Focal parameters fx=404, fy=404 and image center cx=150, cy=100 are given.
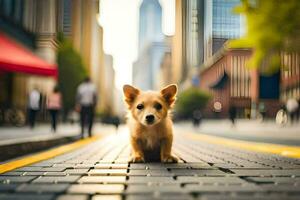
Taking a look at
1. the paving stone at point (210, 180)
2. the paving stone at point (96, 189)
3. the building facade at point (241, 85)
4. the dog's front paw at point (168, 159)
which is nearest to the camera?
the paving stone at point (96, 189)

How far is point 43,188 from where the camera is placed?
10.9 ft

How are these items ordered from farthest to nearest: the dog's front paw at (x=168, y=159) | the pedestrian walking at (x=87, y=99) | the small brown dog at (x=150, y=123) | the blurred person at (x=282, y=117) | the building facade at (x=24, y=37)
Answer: the blurred person at (x=282, y=117) → the building facade at (x=24, y=37) → the pedestrian walking at (x=87, y=99) → the dog's front paw at (x=168, y=159) → the small brown dog at (x=150, y=123)

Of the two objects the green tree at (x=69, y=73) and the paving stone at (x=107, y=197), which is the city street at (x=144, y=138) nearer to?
the paving stone at (x=107, y=197)

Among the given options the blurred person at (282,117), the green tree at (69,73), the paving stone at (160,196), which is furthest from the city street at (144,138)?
the green tree at (69,73)

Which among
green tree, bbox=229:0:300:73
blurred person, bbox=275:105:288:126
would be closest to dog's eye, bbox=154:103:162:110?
green tree, bbox=229:0:300:73

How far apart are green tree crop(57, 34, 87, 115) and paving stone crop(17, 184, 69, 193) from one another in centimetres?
4131

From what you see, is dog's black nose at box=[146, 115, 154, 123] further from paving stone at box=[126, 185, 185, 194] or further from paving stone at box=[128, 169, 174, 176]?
Answer: paving stone at box=[126, 185, 185, 194]

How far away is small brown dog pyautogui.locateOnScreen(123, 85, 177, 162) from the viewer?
5121mm

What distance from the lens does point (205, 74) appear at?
9700cm

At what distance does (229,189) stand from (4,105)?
714 inches

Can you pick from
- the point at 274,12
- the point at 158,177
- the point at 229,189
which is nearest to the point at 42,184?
the point at 158,177

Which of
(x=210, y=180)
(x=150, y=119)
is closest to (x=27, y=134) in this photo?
(x=150, y=119)

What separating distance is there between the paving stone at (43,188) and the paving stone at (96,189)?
8 cm

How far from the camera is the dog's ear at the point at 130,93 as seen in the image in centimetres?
538
